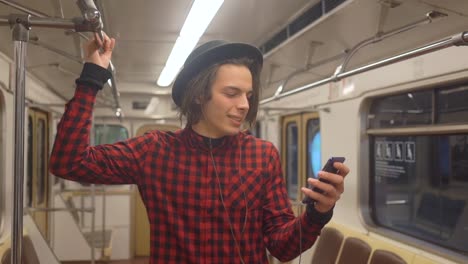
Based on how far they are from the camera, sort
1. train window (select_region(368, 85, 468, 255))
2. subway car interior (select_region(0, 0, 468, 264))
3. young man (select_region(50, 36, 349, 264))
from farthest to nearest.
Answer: train window (select_region(368, 85, 468, 255))
subway car interior (select_region(0, 0, 468, 264))
young man (select_region(50, 36, 349, 264))

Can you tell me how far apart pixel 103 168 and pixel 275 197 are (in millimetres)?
443

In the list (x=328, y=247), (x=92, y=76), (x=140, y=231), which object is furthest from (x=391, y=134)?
(x=140, y=231)

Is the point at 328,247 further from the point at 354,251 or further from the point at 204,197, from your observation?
the point at 204,197

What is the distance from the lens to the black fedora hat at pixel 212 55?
1154 mm

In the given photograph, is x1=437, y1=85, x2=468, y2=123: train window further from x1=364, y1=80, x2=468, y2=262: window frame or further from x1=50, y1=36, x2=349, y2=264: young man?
x1=50, y1=36, x2=349, y2=264: young man

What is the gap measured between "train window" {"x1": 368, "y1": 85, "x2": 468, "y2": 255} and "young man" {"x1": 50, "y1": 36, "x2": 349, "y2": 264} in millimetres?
1946

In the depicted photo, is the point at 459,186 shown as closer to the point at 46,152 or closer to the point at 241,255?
the point at 241,255

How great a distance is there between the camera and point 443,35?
2.69 m

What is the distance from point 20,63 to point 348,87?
313cm

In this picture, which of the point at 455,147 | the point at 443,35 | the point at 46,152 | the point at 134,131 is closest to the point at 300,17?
the point at 443,35

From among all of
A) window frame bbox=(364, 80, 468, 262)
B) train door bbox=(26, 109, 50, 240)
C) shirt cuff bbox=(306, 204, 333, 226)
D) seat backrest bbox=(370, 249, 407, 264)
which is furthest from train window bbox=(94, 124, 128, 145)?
shirt cuff bbox=(306, 204, 333, 226)

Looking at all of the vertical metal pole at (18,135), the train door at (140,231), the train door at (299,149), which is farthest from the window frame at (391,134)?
the train door at (140,231)

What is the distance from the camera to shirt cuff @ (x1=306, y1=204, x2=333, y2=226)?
1036 millimetres

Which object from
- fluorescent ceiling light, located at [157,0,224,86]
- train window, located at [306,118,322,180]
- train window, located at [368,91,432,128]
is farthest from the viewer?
train window, located at [306,118,322,180]
